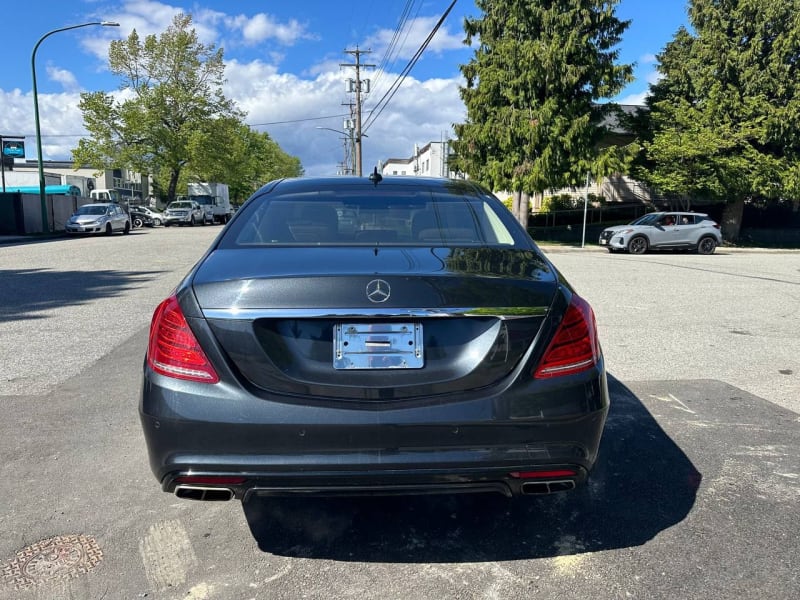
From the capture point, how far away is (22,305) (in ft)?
27.8

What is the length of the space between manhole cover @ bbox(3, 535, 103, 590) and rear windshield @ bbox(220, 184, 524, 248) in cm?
147

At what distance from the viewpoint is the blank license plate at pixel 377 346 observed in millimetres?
2225

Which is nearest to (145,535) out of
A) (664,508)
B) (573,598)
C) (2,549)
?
(2,549)

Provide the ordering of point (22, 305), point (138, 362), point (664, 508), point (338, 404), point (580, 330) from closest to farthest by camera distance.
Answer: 1. point (338, 404)
2. point (580, 330)
3. point (664, 508)
4. point (138, 362)
5. point (22, 305)

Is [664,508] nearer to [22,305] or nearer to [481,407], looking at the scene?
[481,407]

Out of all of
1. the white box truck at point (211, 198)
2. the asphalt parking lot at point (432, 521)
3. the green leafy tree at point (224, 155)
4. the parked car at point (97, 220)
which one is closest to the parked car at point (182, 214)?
the white box truck at point (211, 198)

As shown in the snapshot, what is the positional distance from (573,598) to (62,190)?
50.5 meters

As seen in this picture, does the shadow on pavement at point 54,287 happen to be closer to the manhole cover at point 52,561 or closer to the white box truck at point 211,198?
the manhole cover at point 52,561

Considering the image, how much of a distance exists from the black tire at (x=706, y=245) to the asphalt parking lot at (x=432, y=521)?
1842 centimetres

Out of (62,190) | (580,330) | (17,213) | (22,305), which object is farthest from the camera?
(62,190)

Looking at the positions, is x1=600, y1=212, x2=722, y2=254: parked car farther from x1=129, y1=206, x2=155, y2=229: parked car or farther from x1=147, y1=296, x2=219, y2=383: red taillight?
x1=129, y1=206, x2=155, y2=229: parked car

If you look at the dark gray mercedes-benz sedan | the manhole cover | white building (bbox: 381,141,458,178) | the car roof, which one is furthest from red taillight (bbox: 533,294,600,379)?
white building (bbox: 381,141,458,178)

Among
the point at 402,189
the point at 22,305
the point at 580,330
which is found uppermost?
the point at 402,189

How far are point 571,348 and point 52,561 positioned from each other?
2.31 metres
